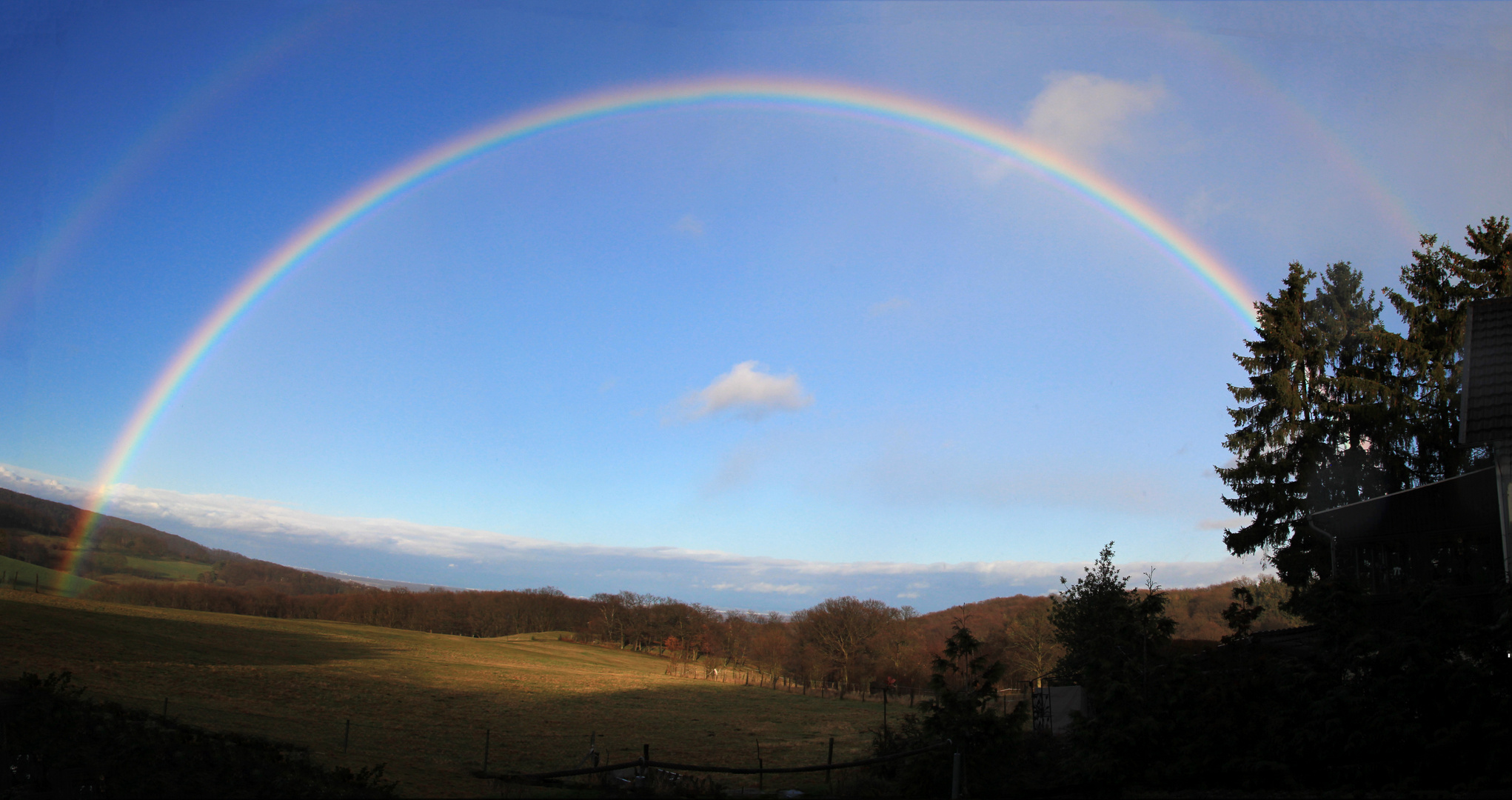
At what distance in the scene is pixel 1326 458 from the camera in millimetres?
27594

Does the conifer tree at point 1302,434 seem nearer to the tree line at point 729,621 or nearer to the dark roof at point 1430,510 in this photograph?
the dark roof at point 1430,510

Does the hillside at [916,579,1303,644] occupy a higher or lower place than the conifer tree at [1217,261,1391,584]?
lower

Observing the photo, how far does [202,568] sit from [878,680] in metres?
78.5

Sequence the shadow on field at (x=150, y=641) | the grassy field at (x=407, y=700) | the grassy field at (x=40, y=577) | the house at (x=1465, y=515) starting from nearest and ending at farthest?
the house at (x=1465, y=515) < the grassy field at (x=407, y=700) < the shadow on field at (x=150, y=641) < the grassy field at (x=40, y=577)

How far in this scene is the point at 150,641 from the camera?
42875 millimetres

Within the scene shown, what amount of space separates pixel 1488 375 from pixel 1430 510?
4.01 meters

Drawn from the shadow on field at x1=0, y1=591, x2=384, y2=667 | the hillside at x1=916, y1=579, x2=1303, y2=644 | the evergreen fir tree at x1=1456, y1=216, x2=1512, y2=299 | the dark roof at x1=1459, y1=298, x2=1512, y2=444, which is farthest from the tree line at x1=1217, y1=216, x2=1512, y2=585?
the shadow on field at x1=0, y1=591, x2=384, y2=667

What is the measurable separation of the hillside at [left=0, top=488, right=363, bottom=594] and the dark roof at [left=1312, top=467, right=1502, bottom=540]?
270 ft

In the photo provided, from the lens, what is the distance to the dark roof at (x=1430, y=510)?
58.3ft

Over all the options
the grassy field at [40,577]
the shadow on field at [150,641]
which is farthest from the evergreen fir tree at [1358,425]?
the grassy field at [40,577]

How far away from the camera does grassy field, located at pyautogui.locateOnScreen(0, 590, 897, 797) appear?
23.5m

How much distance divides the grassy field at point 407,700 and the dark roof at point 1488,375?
48.3 ft

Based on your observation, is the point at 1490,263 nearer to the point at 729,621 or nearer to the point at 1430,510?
the point at 1430,510

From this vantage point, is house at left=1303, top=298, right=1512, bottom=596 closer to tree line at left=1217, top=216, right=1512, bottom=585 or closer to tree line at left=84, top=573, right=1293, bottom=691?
tree line at left=1217, top=216, right=1512, bottom=585
